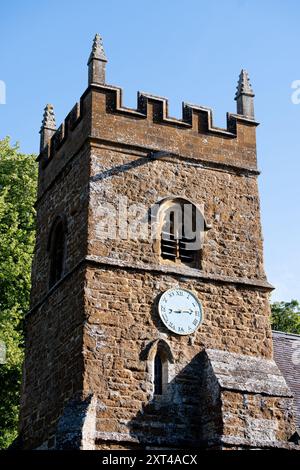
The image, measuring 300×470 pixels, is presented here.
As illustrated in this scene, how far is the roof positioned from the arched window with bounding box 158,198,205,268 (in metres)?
3.27

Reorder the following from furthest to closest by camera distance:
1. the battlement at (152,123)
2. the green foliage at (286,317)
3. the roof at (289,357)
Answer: the green foliage at (286,317), the roof at (289,357), the battlement at (152,123)

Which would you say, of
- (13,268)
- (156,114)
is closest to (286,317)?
(13,268)

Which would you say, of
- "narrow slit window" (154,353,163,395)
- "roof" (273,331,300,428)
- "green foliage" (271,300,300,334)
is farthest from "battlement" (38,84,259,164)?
"green foliage" (271,300,300,334)

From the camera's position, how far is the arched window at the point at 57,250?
19750 millimetres

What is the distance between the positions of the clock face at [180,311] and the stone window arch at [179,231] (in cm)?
77

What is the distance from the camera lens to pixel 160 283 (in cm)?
1833

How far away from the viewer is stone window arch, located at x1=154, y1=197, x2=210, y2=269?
61.9 ft

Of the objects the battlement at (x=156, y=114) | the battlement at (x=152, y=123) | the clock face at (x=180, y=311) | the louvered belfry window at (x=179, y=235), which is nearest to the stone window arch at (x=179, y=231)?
the louvered belfry window at (x=179, y=235)

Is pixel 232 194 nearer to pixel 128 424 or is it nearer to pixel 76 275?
pixel 76 275

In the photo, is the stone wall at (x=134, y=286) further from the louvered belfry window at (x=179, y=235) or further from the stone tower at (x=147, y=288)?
the louvered belfry window at (x=179, y=235)

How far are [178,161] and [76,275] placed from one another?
338 cm

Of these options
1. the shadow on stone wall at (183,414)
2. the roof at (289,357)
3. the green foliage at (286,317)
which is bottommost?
the shadow on stone wall at (183,414)

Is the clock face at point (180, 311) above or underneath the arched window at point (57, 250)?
underneath
